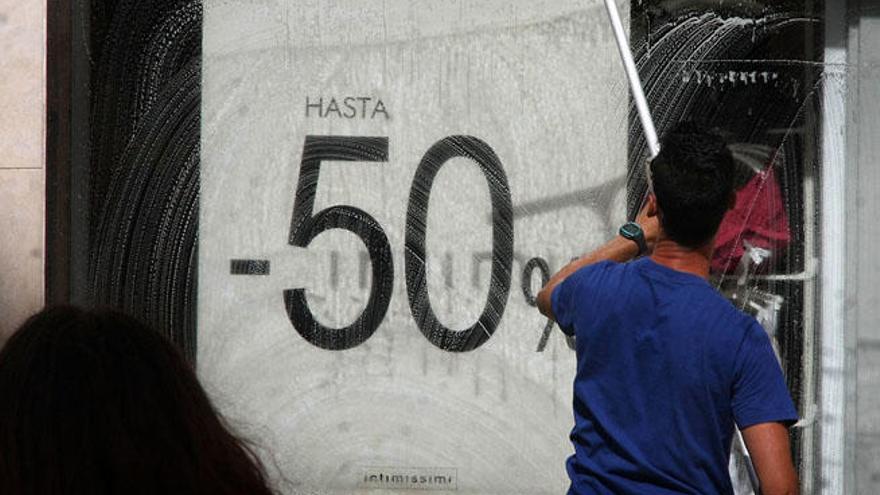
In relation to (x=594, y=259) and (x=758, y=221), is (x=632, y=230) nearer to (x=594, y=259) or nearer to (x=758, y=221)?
(x=594, y=259)

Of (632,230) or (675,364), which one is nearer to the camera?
(675,364)

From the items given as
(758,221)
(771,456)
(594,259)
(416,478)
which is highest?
(758,221)

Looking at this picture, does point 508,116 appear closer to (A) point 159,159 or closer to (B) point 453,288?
(B) point 453,288

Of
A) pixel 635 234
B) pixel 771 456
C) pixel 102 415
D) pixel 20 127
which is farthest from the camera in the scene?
pixel 20 127

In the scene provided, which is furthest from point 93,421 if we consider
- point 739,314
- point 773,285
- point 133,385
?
point 773,285

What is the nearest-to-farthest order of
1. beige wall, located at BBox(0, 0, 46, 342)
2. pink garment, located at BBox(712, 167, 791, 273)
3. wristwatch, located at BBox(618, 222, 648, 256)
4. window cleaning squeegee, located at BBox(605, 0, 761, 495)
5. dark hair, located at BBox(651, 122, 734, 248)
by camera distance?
dark hair, located at BBox(651, 122, 734, 248), window cleaning squeegee, located at BBox(605, 0, 761, 495), wristwatch, located at BBox(618, 222, 648, 256), beige wall, located at BBox(0, 0, 46, 342), pink garment, located at BBox(712, 167, 791, 273)

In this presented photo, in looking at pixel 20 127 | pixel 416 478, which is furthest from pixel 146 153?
pixel 416 478

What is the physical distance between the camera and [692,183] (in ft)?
9.28

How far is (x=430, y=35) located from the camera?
4750mm

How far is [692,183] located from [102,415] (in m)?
1.62

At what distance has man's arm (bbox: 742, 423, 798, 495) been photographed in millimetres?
2697

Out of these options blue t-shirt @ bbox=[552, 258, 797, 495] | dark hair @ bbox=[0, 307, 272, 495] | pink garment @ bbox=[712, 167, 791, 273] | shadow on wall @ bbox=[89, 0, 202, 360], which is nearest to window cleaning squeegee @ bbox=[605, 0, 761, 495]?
blue t-shirt @ bbox=[552, 258, 797, 495]

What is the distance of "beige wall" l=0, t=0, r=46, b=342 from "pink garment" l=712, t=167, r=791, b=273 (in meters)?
2.24

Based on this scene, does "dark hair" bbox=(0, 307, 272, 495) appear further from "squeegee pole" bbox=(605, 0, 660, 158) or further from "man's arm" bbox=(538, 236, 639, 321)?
"squeegee pole" bbox=(605, 0, 660, 158)
